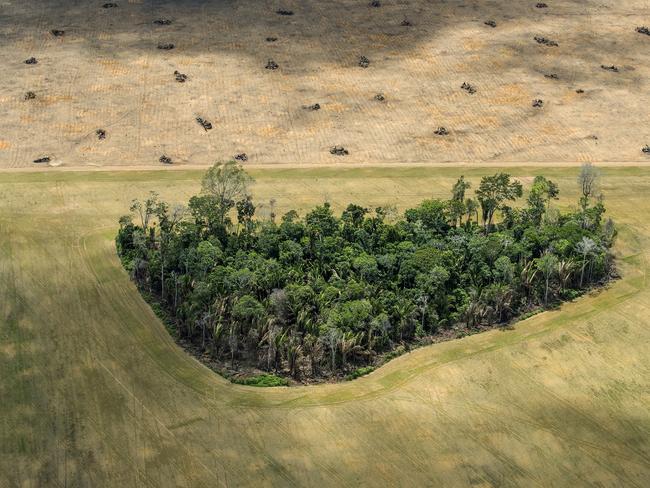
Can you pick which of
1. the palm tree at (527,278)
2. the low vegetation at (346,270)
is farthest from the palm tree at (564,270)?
the palm tree at (527,278)

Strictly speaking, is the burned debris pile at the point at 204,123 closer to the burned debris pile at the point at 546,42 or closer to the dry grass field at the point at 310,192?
the dry grass field at the point at 310,192

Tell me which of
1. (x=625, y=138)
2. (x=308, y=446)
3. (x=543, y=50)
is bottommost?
(x=308, y=446)

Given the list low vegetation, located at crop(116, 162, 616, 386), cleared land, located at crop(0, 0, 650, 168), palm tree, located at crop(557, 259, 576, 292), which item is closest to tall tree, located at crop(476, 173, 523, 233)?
low vegetation, located at crop(116, 162, 616, 386)

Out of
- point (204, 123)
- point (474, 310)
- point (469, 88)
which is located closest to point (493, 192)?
point (474, 310)

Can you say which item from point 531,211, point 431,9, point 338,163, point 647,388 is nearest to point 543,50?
point 431,9

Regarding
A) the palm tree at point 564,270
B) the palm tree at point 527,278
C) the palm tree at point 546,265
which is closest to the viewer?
the palm tree at point 546,265

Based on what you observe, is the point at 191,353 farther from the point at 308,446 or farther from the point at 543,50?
the point at 543,50

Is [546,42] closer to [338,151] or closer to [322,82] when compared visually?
[322,82]
